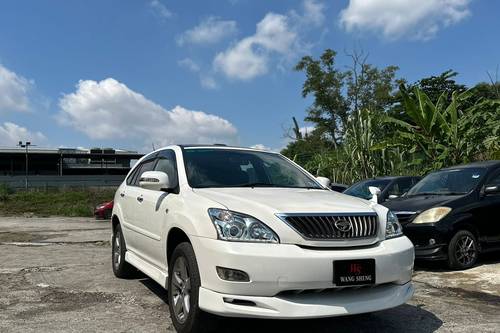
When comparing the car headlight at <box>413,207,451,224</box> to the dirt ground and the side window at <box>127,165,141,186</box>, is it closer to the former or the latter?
the dirt ground

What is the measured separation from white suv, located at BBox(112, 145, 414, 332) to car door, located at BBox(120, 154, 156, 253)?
94 centimetres

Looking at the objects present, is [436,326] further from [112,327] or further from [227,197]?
[112,327]

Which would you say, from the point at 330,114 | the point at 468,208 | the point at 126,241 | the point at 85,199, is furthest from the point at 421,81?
the point at 126,241

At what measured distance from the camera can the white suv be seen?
384 cm

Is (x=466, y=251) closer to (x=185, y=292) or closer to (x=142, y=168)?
(x=142, y=168)

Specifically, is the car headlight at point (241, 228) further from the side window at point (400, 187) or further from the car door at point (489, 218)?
the side window at point (400, 187)

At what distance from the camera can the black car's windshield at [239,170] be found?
5.16 m

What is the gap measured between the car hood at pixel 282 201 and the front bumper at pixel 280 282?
334mm

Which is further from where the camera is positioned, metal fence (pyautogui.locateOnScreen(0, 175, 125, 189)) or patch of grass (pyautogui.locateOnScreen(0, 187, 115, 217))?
metal fence (pyautogui.locateOnScreen(0, 175, 125, 189))

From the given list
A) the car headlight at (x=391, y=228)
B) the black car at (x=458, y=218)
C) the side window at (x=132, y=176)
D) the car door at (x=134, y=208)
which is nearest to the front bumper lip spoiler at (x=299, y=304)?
the car headlight at (x=391, y=228)

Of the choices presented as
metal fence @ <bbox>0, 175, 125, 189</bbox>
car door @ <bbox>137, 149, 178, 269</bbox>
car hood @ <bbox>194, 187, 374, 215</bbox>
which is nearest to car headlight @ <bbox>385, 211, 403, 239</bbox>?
car hood @ <bbox>194, 187, 374, 215</bbox>

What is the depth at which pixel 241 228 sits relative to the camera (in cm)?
404

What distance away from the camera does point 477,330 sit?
461 centimetres

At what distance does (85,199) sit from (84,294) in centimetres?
2730
